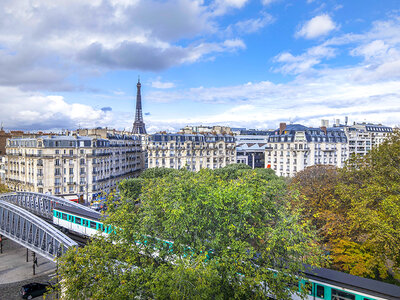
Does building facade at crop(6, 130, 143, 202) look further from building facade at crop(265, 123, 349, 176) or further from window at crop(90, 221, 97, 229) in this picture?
building facade at crop(265, 123, 349, 176)

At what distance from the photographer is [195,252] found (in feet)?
46.2

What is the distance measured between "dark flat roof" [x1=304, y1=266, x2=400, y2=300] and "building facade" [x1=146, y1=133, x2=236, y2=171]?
49542 mm

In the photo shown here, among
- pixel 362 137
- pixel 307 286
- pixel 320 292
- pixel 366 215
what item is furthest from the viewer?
pixel 362 137

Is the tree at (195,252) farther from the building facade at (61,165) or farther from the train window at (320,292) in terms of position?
the building facade at (61,165)

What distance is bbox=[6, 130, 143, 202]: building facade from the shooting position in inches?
2115

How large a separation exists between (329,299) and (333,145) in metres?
61.3

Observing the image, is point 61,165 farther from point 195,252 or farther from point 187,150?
point 195,252

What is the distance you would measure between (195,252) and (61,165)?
160 ft

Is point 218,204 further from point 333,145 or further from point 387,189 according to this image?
point 333,145

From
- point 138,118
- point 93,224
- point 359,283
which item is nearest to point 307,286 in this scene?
point 359,283

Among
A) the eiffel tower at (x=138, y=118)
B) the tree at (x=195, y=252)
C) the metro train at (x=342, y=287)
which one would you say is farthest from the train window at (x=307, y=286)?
the eiffel tower at (x=138, y=118)

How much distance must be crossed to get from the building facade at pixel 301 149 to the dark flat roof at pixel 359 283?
4918cm

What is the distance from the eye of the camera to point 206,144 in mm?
71438

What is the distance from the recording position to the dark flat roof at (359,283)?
13912mm
